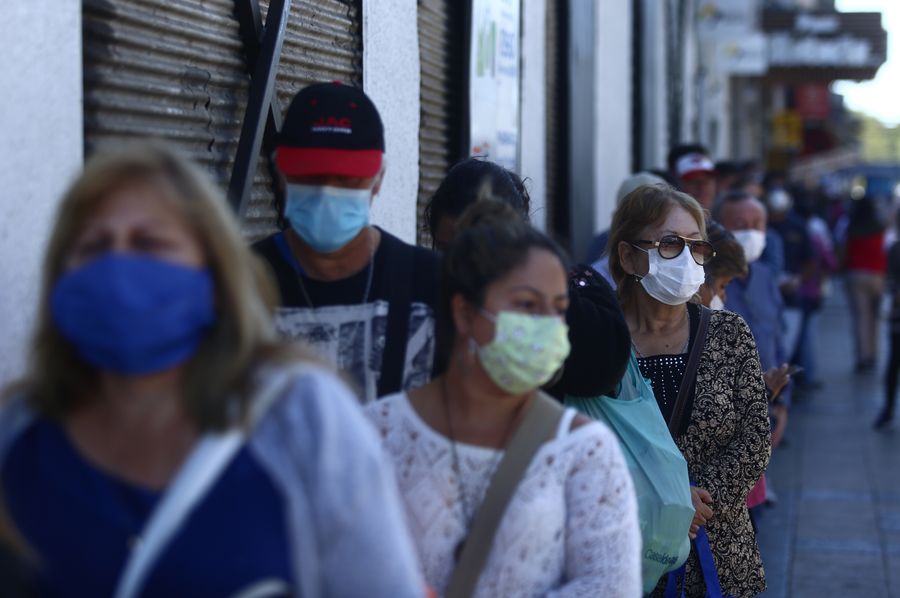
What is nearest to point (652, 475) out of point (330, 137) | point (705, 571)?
point (705, 571)

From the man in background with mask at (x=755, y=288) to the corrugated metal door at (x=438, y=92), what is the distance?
4.88ft

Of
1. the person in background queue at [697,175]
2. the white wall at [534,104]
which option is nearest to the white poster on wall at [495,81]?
the white wall at [534,104]

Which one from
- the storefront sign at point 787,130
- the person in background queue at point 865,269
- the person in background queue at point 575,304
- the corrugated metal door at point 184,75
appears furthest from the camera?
the storefront sign at point 787,130

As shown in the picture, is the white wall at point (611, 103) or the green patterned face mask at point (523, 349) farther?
the white wall at point (611, 103)

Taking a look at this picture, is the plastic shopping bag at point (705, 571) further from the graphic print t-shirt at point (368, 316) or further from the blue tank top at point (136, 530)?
the blue tank top at point (136, 530)

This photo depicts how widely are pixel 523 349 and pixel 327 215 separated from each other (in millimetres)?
596

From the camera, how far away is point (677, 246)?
4.30 meters

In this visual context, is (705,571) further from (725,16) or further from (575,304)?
(725,16)

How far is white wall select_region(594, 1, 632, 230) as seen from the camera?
11180mm

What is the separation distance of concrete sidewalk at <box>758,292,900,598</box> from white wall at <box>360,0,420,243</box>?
2649 mm

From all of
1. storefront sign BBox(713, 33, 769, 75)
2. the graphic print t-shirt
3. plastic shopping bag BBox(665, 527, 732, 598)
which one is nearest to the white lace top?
the graphic print t-shirt

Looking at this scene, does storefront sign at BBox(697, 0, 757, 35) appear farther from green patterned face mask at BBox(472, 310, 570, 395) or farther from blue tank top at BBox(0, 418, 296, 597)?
blue tank top at BBox(0, 418, 296, 597)

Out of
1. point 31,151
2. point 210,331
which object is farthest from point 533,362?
point 31,151

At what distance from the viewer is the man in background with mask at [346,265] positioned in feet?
9.93
